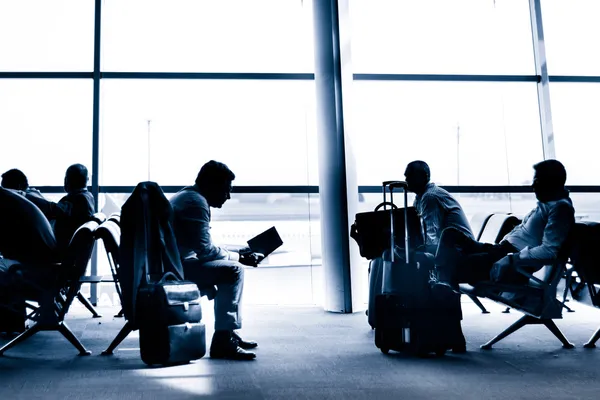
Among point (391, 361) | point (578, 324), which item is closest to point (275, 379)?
point (391, 361)

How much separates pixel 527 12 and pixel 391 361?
16.6ft

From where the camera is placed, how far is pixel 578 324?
394 centimetres

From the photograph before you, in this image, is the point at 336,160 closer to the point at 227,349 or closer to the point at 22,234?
the point at 227,349

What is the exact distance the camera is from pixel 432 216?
344 centimetres

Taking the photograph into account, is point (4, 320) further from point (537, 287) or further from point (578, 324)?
point (578, 324)

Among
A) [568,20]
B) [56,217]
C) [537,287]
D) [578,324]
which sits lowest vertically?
[578,324]

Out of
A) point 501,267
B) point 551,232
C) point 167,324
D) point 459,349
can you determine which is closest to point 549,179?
point 551,232

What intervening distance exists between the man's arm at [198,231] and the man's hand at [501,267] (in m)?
1.49

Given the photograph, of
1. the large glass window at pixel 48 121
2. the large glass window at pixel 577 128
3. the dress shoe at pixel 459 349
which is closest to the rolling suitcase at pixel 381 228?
the dress shoe at pixel 459 349

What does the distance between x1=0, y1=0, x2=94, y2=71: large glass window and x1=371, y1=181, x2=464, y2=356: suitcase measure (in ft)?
13.1

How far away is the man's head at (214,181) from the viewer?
A: 118 inches

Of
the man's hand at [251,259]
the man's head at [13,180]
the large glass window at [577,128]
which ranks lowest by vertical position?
the man's hand at [251,259]

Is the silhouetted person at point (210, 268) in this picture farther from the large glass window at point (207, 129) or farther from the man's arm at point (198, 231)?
the large glass window at point (207, 129)

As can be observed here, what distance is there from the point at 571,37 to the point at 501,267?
449 cm
